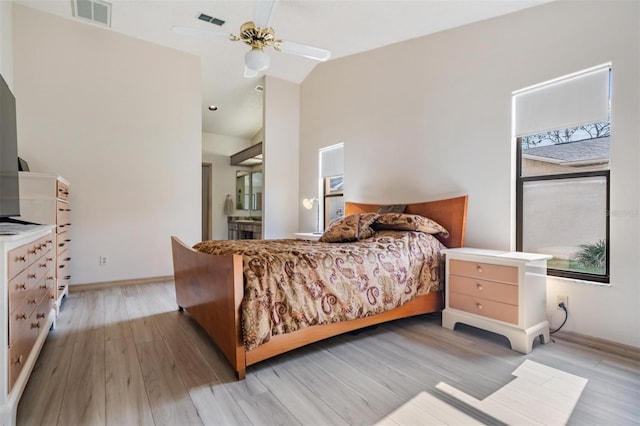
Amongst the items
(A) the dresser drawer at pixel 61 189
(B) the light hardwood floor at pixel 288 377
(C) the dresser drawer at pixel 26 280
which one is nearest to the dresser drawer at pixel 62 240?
(A) the dresser drawer at pixel 61 189

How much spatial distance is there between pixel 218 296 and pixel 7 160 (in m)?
1.57

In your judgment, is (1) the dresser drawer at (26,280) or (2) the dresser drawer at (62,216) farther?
(2) the dresser drawer at (62,216)

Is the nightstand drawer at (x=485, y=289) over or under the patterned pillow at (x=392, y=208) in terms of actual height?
under

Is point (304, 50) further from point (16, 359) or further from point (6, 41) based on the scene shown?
point (6, 41)

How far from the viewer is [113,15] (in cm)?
356

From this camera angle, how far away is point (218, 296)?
1954mm

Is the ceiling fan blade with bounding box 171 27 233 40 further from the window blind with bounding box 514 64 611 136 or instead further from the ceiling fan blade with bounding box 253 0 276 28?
the window blind with bounding box 514 64 611 136

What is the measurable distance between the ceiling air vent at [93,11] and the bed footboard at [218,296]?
291 centimetres

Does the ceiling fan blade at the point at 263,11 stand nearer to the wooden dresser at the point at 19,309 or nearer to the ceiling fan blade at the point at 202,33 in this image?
the ceiling fan blade at the point at 202,33

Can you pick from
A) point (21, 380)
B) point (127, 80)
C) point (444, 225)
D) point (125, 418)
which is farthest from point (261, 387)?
point (127, 80)

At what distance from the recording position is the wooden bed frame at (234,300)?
175cm

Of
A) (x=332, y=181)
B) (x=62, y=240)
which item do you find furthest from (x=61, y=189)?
(x=332, y=181)

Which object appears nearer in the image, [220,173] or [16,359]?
[16,359]

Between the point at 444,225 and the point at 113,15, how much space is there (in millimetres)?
4411
